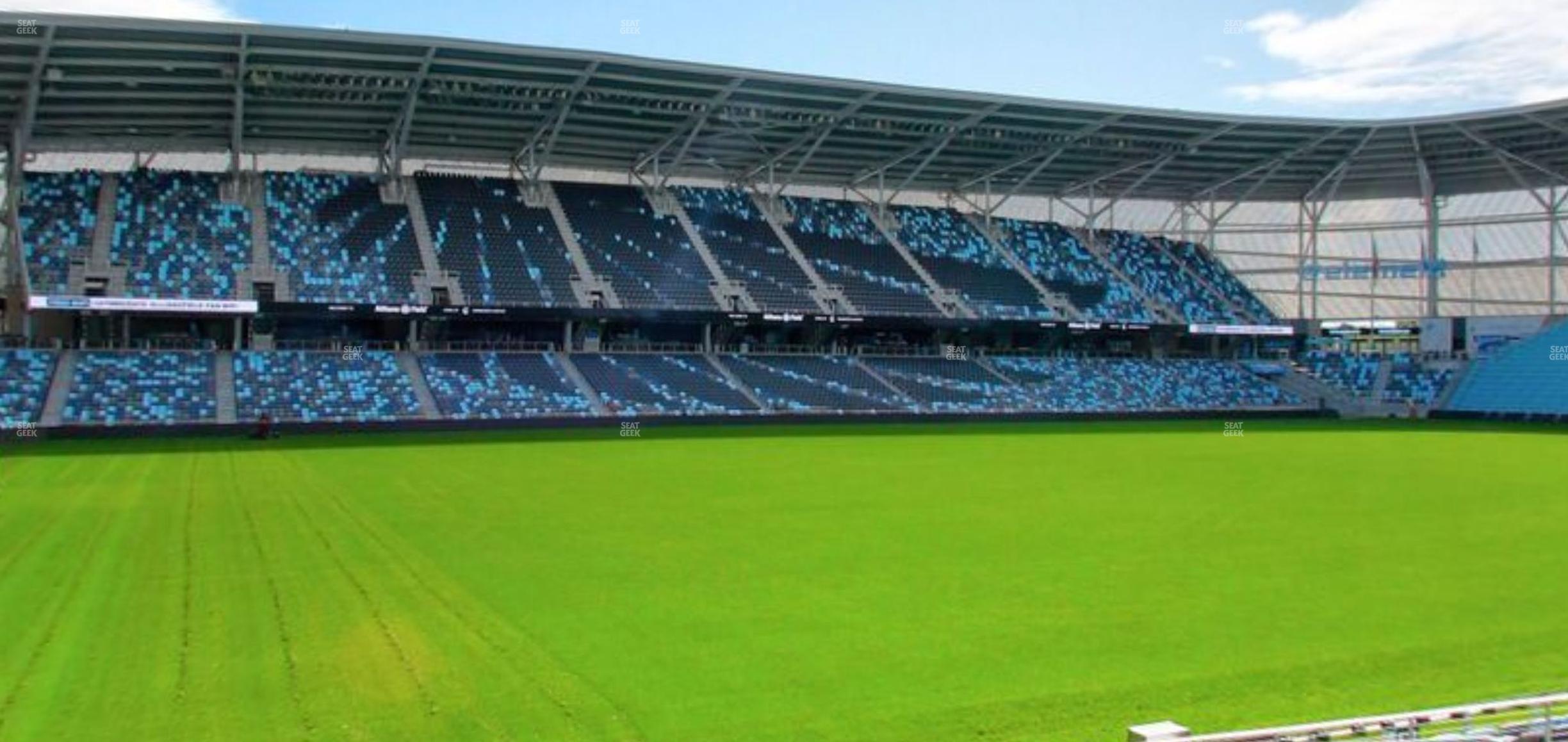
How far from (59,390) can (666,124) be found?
83.0 feet

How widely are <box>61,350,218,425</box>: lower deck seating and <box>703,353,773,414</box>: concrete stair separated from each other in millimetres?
20322

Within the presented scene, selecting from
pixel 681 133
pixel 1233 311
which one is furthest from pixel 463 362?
pixel 1233 311

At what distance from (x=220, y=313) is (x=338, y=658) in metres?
39.8

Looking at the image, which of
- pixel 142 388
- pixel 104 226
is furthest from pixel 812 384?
pixel 104 226

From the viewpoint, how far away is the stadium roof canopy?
41.7 m

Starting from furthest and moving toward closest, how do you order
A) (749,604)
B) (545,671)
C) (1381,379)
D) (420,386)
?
(1381,379) < (420,386) < (749,604) < (545,671)

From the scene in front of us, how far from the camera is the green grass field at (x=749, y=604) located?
927 centimetres

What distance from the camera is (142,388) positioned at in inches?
1644

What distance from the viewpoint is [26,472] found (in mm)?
26828

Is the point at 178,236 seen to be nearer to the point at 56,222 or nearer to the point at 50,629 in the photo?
the point at 56,222

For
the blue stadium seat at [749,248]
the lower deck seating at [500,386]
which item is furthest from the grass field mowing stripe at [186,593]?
the blue stadium seat at [749,248]

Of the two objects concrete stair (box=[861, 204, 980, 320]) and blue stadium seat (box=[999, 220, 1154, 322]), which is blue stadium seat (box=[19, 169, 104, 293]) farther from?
blue stadium seat (box=[999, 220, 1154, 322])

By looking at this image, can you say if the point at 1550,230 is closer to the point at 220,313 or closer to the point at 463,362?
the point at 463,362

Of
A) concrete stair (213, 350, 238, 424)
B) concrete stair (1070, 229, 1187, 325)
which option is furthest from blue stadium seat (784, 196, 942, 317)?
concrete stair (213, 350, 238, 424)
